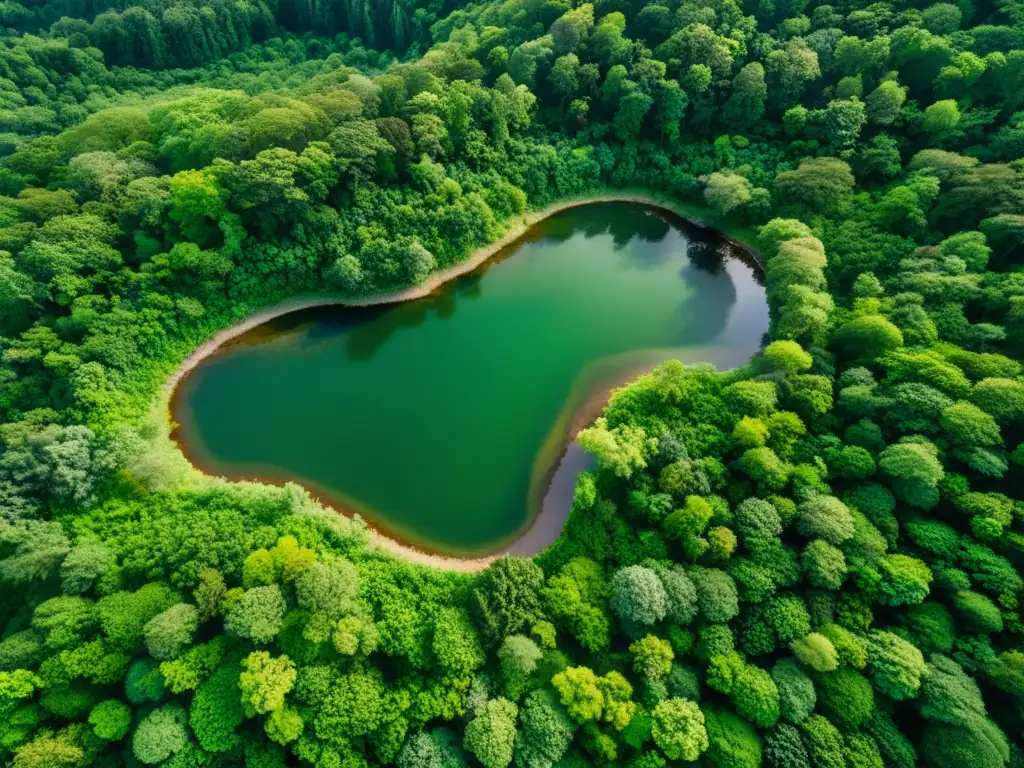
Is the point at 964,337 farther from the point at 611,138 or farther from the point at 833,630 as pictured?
the point at 611,138

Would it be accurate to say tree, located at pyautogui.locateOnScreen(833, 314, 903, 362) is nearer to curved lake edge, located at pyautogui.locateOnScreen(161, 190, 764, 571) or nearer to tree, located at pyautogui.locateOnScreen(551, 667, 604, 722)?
curved lake edge, located at pyautogui.locateOnScreen(161, 190, 764, 571)

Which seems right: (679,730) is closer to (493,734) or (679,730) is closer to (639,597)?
(639,597)

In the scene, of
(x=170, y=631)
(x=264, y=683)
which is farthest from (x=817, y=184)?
(x=170, y=631)

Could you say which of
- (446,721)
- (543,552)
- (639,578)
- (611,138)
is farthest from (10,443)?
(611,138)

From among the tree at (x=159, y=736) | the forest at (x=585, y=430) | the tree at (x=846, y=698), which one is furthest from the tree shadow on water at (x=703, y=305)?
the tree at (x=159, y=736)

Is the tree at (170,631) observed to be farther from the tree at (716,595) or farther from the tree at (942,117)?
the tree at (942,117)
